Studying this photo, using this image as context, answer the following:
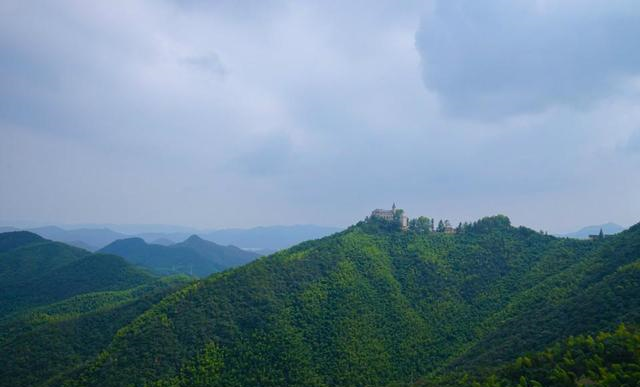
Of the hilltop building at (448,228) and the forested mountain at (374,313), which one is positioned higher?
the hilltop building at (448,228)

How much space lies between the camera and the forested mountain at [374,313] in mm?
38156

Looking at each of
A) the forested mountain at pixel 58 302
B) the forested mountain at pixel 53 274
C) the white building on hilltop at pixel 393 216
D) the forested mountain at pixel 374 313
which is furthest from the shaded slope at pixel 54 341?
the white building on hilltop at pixel 393 216

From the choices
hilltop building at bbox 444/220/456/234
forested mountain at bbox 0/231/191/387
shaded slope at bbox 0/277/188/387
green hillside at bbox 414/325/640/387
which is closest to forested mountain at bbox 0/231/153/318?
forested mountain at bbox 0/231/191/387

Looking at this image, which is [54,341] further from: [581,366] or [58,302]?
[581,366]

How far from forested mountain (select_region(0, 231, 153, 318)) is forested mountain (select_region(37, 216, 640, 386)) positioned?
207 ft

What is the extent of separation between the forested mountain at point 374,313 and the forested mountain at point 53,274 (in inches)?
2485

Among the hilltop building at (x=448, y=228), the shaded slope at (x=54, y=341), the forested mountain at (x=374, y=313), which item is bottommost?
the shaded slope at (x=54, y=341)

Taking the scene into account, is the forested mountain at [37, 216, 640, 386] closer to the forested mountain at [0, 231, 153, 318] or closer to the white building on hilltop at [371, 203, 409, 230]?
the white building on hilltop at [371, 203, 409, 230]

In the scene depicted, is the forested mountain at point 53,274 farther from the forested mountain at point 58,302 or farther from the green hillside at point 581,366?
the green hillside at point 581,366

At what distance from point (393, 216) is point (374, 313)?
1283 inches

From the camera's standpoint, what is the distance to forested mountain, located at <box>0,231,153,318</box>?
315ft

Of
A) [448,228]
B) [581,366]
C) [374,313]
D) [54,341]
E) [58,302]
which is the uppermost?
[448,228]

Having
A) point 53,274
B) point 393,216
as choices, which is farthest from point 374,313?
point 53,274

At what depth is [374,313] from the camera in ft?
180
